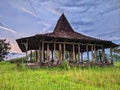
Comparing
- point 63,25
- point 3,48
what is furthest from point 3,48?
Result: point 63,25

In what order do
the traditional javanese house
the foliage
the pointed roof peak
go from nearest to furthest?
the traditional javanese house, the pointed roof peak, the foliage

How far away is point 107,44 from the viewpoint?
31.0m

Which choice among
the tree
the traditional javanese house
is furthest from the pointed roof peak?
the tree

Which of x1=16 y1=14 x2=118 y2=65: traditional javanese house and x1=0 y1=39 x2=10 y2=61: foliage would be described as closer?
x1=16 y1=14 x2=118 y2=65: traditional javanese house

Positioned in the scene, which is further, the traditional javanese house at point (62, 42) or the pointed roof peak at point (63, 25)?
the pointed roof peak at point (63, 25)

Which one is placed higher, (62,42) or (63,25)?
(63,25)

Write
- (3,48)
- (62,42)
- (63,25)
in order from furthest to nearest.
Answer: (3,48)
(63,25)
(62,42)

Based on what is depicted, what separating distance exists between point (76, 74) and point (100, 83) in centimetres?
229

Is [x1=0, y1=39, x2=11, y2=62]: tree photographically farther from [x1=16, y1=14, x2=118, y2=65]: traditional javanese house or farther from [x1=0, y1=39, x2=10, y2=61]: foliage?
[x1=16, y1=14, x2=118, y2=65]: traditional javanese house

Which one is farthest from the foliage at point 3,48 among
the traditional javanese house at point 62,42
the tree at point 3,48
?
the traditional javanese house at point 62,42

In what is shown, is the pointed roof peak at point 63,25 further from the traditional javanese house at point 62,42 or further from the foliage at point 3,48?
the foliage at point 3,48

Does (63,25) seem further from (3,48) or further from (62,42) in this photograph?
(3,48)

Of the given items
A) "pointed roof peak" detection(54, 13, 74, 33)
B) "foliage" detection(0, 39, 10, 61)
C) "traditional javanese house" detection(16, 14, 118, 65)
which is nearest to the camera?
"traditional javanese house" detection(16, 14, 118, 65)

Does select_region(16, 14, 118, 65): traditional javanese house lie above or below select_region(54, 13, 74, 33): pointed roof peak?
below
